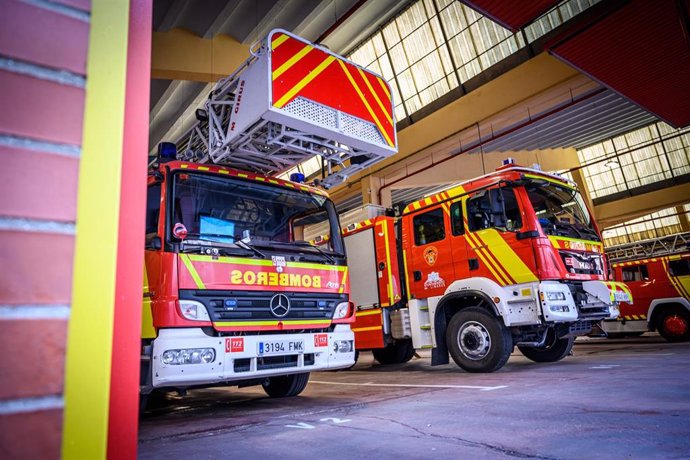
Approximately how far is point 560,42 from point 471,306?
4.28m

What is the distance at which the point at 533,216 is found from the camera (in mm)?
5664

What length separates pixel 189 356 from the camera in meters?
3.49

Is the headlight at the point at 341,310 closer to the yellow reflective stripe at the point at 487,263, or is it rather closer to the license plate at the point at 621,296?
the yellow reflective stripe at the point at 487,263

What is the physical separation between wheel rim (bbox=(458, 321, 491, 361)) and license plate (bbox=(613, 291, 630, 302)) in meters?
1.73

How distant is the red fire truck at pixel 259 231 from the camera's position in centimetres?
362

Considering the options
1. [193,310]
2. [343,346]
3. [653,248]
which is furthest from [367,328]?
[653,248]

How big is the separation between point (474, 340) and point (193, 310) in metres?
3.80

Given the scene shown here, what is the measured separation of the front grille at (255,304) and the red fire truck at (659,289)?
9.20 m

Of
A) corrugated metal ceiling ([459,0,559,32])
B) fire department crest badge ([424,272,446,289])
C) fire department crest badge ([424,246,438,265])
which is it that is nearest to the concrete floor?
fire department crest badge ([424,272,446,289])

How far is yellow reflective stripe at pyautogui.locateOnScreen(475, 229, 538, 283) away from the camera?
5.61 metres

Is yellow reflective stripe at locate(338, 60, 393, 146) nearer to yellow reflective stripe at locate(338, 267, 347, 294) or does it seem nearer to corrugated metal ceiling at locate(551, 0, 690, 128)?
yellow reflective stripe at locate(338, 267, 347, 294)

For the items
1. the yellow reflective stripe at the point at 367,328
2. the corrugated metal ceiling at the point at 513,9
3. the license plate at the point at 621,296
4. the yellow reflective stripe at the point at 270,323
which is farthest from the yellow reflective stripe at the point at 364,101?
the license plate at the point at 621,296

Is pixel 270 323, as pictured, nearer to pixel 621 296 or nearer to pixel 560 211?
pixel 560 211

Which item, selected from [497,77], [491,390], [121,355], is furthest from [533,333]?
[497,77]
